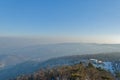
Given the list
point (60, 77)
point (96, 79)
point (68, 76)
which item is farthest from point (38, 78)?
point (96, 79)

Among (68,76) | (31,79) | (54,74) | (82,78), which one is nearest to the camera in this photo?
(82,78)

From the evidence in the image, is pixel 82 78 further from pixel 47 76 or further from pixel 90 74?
pixel 47 76

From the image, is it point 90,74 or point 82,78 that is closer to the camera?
point 82,78

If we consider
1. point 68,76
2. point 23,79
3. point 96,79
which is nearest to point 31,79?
point 23,79

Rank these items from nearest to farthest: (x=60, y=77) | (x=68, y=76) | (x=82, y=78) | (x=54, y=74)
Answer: (x=82, y=78) → (x=68, y=76) → (x=60, y=77) → (x=54, y=74)

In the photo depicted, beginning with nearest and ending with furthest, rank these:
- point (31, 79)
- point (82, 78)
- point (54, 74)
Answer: point (82, 78) < point (54, 74) < point (31, 79)

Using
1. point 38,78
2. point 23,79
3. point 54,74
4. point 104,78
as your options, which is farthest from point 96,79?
point 23,79

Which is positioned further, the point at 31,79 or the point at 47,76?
the point at 31,79

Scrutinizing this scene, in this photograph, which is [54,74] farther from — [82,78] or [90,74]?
[82,78]

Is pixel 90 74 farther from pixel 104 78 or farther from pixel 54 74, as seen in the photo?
pixel 54 74
